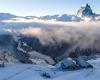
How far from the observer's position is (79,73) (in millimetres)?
92375

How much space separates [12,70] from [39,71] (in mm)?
8921

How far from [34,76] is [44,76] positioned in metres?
2.70

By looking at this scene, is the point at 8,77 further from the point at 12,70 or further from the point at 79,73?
the point at 79,73

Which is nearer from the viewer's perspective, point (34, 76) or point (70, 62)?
point (34, 76)

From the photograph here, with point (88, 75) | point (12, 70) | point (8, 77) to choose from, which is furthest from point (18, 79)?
point (88, 75)

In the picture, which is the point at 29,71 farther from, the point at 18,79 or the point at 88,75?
the point at 88,75

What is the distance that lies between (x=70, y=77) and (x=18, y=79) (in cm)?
1384

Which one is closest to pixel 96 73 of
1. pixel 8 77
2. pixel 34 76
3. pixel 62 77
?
pixel 62 77

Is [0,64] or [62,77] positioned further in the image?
[0,64]

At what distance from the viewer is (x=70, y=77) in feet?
293

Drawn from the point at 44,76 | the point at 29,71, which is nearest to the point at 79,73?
the point at 44,76

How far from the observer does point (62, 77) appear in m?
90.2

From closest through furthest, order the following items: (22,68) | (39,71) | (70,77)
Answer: (70,77), (39,71), (22,68)

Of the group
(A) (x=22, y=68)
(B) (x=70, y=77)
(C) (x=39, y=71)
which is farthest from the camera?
(A) (x=22, y=68)
